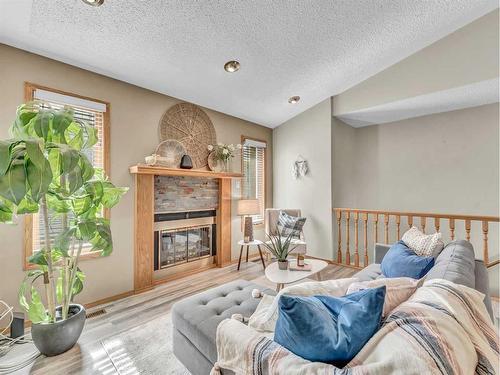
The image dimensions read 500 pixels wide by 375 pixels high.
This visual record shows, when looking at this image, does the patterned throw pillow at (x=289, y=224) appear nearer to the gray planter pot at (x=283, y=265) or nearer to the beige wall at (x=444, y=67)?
the gray planter pot at (x=283, y=265)

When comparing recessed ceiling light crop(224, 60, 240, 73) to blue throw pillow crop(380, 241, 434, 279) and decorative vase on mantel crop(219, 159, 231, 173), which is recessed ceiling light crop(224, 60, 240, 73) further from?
blue throw pillow crop(380, 241, 434, 279)

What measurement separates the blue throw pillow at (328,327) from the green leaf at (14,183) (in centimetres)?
153

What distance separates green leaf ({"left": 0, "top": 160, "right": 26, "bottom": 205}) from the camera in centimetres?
135

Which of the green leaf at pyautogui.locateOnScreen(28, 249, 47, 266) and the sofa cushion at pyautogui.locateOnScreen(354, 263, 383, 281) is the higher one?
the green leaf at pyautogui.locateOnScreen(28, 249, 47, 266)

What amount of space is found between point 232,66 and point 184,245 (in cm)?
253

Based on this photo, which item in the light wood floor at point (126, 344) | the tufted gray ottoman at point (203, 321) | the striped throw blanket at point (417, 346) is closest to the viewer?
the striped throw blanket at point (417, 346)

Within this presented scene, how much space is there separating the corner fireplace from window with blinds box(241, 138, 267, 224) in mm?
938

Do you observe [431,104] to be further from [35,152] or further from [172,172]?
[35,152]

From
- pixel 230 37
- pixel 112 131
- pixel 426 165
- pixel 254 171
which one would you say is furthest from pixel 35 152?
pixel 426 165

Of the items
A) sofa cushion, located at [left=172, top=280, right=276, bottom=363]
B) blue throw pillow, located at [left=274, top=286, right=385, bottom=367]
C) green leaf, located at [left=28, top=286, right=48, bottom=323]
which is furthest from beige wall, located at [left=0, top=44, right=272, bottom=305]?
blue throw pillow, located at [left=274, top=286, right=385, bottom=367]

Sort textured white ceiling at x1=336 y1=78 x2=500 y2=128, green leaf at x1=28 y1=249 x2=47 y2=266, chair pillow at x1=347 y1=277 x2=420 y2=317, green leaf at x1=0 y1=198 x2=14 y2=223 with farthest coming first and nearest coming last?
textured white ceiling at x1=336 y1=78 x2=500 y2=128
green leaf at x1=28 y1=249 x2=47 y2=266
green leaf at x1=0 y1=198 x2=14 y2=223
chair pillow at x1=347 y1=277 x2=420 y2=317

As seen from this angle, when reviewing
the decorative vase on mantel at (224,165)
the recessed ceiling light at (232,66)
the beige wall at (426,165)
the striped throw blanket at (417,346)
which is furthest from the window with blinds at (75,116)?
the beige wall at (426,165)

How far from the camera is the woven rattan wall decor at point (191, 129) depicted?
3.39 metres

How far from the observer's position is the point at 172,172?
10.5ft
